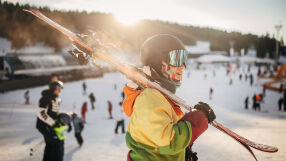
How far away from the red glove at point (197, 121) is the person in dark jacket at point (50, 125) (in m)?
2.92

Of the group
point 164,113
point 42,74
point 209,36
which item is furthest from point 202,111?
point 209,36

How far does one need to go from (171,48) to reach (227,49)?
326 feet

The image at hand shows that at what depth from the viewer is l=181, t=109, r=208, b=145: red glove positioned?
4.55 feet

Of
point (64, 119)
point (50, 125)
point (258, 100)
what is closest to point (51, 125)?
point (50, 125)

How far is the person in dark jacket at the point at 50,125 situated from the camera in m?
3.40

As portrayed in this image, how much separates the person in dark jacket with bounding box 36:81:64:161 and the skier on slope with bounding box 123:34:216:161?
7.88 ft

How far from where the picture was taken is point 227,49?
89.9 m

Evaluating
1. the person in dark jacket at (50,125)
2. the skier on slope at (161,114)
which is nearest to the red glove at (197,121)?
the skier on slope at (161,114)

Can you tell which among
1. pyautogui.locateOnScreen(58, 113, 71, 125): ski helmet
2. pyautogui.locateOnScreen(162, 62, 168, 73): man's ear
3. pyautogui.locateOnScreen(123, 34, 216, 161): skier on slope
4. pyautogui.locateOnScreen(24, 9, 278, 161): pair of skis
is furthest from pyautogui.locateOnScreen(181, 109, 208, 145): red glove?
pyautogui.locateOnScreen(58, 113, 71, 125): ski helmet

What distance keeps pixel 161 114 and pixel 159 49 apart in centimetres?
61

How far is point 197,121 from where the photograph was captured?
1.41m

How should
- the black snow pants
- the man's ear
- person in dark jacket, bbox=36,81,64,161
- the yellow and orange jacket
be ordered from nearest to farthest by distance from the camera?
1. the yellow and orange jacket
2. the man's ear
3. person in dark jacket, bbox=36,81,64,161
4. the black snow pants

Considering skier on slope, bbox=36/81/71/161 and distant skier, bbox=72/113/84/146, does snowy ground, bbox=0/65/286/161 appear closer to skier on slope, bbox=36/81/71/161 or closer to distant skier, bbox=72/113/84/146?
distant skier, bbox=72/113/84/146

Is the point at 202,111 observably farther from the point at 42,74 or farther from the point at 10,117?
the point at 42,74
